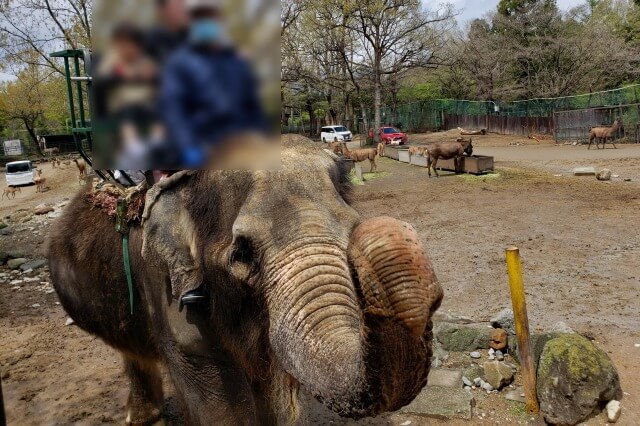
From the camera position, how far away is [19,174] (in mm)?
30328

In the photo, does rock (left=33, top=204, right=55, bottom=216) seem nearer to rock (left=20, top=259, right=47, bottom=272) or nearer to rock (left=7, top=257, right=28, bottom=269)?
rock (left=7, top=257, right=28, bottom=269)

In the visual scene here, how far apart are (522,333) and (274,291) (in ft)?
11.8

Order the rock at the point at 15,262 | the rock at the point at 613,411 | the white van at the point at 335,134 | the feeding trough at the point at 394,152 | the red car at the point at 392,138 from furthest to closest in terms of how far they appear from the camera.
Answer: the red car at the point at 392,138, the white van at the point at 335,134, the feeding trough at the point at 394,152, the rock at the point at 15,262, the rock at the point at 613,411

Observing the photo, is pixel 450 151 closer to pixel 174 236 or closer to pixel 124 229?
pixel 124 229

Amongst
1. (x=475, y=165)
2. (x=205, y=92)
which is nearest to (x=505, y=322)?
(x=205, y=92)

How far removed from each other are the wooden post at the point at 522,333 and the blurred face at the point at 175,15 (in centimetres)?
447

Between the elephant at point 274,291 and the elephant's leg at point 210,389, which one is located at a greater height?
the elephant at point 274,291

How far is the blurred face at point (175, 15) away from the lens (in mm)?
958

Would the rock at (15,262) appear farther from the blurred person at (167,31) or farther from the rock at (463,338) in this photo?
the blurred person at (167,31)

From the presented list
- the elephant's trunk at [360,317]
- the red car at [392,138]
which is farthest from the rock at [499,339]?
the red car at [392,138]

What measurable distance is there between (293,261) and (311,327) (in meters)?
0.30

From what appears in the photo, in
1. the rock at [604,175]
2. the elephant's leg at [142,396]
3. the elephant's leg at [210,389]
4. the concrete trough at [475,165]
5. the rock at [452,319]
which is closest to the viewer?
the elephant's leg at [210,389]

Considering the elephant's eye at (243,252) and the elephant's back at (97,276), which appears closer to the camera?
the elephant's eye at (243,252)

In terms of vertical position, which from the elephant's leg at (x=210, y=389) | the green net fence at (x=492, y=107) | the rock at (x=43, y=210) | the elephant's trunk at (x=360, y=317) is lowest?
the rock at (x=43, y=210)
